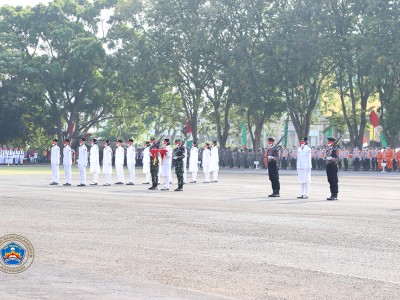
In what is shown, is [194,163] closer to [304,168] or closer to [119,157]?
[119,157]

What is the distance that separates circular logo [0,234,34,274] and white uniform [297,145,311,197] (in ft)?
54.4

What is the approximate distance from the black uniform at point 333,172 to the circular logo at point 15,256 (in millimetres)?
15706

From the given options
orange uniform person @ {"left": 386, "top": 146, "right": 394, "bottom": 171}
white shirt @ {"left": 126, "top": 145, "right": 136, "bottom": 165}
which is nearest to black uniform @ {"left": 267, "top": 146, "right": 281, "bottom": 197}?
white shirt @ {"left": 126, "top": 145, "right": 136, "bottom": 165}

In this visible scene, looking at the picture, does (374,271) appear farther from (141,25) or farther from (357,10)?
(141,25)

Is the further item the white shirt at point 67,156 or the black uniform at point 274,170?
the white shirt at point 67,156

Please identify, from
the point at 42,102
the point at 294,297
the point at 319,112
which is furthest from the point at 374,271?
the point at 42,102

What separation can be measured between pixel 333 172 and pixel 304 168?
5.51 ft

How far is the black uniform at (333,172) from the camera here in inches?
1121

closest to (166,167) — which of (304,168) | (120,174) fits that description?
(304,168)

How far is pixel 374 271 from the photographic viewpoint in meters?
12.5

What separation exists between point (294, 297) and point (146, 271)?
8.18 feet

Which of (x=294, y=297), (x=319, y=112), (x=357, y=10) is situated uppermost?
(x=357, y=10)

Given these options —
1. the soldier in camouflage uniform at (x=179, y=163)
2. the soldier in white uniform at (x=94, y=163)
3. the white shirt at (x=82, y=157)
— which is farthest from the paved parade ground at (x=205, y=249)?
the soldier in white uniform at (x=94, y=163)

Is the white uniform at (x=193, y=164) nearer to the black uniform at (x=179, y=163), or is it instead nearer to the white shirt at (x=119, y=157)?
the white shirt at (x=119, y=157)
